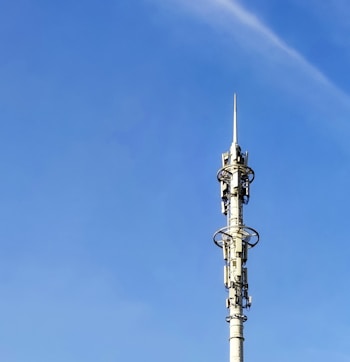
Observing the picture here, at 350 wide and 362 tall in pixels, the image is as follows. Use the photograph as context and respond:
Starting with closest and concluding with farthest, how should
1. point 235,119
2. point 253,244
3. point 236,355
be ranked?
1. point 236,355
2. point 253,244
3. point 235,119

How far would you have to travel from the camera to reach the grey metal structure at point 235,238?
63.1 metres

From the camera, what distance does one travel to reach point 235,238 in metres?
66.4

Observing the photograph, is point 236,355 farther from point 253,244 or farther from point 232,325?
point 253,244

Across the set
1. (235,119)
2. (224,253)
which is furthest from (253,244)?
(235,119)

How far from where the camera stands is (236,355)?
6184cm

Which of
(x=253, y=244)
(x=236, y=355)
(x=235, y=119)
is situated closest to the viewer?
(x=236, y=355)

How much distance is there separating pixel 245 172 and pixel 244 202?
284 centimetres

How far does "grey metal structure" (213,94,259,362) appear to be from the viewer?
207ft

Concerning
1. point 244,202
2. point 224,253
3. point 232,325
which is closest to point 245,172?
point 244,202

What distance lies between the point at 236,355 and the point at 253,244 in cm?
965

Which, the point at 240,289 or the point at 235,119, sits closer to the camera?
the point at 240,289

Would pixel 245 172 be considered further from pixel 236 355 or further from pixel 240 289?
pixel 236 355

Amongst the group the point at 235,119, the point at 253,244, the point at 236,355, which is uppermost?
the point at 235,119

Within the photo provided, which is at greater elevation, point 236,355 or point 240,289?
point 240,289
